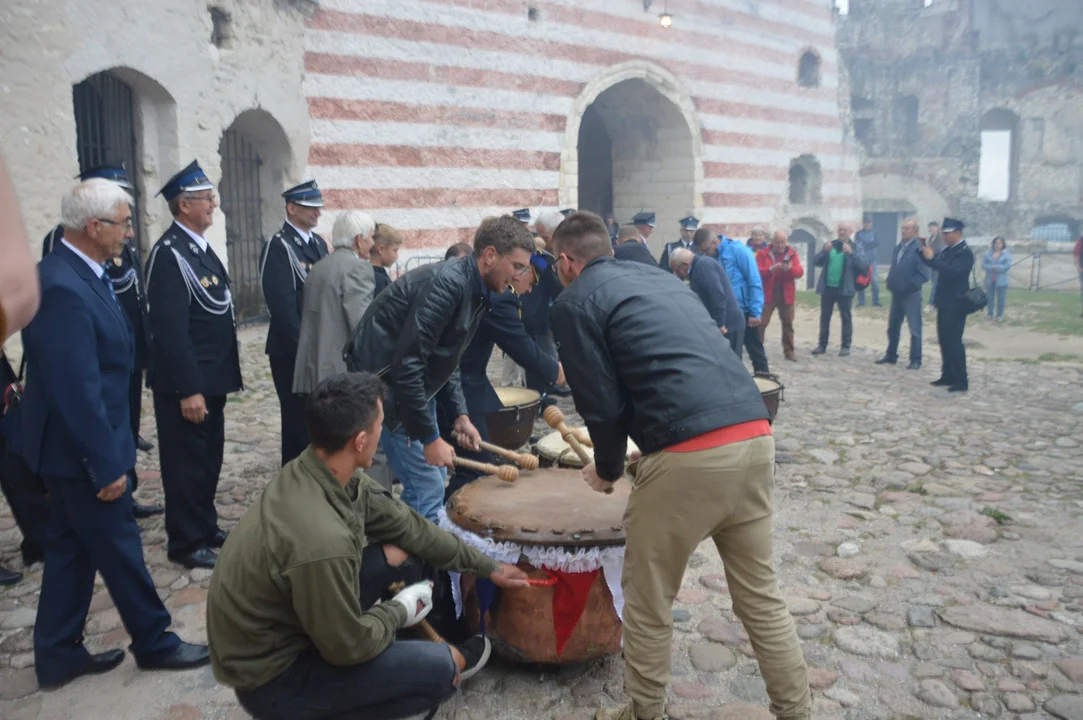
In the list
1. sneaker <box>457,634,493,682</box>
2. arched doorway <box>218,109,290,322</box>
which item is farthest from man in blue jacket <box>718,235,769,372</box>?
sneaker <box>457,634,493,682</box>

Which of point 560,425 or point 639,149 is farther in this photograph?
point 639,149

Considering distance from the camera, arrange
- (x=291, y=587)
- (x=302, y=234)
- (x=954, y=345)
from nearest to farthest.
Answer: (x=291, y=587), (x=302, y=234), (x=954, y=345)

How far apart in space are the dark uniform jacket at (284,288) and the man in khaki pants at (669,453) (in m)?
2.86

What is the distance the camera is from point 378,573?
3.08 m

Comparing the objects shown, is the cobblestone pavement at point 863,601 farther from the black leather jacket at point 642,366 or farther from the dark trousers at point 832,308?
the dark trousers at point 832,308

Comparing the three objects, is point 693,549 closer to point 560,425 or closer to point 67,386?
point 560,425

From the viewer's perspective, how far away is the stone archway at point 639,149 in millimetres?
15539

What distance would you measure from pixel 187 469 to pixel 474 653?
2.07 metres

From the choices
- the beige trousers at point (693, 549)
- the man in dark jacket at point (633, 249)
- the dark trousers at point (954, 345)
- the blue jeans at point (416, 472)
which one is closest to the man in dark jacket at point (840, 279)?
the dark trousers at point (954, 345)

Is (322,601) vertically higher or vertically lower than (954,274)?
lower

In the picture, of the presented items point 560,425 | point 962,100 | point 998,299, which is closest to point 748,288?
point 560,425

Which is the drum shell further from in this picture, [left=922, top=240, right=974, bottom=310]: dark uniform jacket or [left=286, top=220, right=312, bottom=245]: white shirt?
[left=922, top=240, right=974, bottom=310]: dark uniform jacket

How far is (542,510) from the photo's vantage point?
11.8 feet

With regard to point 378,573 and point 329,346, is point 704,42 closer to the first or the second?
point 329,346
